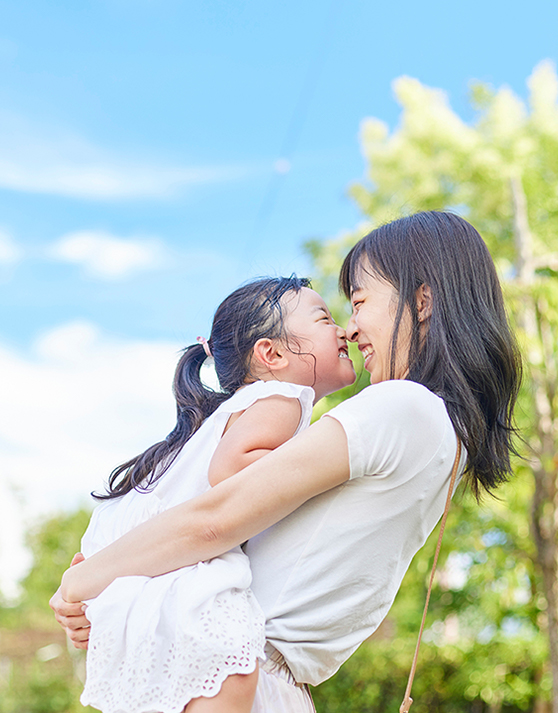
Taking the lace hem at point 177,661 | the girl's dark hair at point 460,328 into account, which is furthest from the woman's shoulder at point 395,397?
the lace hem at point 177,661

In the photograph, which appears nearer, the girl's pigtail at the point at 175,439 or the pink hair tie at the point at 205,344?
the girl's pigtail at the point at 175,439

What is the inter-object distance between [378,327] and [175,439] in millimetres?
434

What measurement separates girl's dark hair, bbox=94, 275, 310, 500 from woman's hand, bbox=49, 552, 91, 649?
0.23 m

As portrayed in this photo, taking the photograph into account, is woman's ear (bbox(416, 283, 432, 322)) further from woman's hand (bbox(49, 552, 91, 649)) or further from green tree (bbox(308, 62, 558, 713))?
woman's hand (bbox(49, 552, 91, 649))

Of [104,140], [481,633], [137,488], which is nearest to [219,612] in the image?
[137,488]

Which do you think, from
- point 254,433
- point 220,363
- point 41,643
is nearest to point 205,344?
point 220,363

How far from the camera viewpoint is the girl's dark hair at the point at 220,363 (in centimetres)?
141

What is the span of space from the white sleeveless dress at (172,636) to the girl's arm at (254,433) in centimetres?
13

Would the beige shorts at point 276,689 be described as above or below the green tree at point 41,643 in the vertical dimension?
above

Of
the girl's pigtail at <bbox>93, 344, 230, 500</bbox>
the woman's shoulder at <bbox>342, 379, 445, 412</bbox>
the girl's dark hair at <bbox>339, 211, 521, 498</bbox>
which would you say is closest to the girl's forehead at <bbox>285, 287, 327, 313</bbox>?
the girl's dark hair at <bbox>339, 211, 521, 498</bbox>

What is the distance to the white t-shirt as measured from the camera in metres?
1.12

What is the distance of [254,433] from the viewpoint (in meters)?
1.24

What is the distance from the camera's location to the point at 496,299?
4.69 feet

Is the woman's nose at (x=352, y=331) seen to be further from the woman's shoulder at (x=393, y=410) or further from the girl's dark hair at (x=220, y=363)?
the woman's shoulder at (x=393, y=410)
